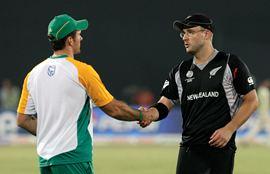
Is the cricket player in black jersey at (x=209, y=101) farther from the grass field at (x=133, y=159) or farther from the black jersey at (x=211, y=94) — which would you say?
the grass field at (x=133, y=159)

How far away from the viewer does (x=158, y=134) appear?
26.0 metres

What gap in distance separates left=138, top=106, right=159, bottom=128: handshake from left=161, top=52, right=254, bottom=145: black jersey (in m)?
0.33

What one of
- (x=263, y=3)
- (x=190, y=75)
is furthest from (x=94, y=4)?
(x=190, y=75)

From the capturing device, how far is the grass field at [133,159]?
622 inches

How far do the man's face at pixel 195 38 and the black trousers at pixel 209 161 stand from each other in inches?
39.1

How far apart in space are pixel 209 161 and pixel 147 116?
749 millimetres

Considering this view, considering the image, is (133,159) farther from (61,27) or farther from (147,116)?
(61,27)

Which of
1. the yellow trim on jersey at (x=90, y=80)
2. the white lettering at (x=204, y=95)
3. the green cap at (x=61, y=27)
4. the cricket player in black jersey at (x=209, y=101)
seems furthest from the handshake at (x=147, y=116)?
the green cap at (x=61, y=27)

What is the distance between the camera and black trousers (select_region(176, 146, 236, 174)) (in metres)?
7.75

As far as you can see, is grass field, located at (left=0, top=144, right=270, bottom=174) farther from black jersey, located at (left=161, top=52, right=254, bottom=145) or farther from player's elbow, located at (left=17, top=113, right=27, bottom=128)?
player's elbow, located at (left=17, top=113, right=27, bottom=128)

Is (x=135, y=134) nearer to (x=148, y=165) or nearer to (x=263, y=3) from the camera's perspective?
(x=148, y=165)

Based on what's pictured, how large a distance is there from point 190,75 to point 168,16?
27.0 meters

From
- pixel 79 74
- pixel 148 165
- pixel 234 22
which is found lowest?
pixel 148 165

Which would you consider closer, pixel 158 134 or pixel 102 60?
pixel 158 134
